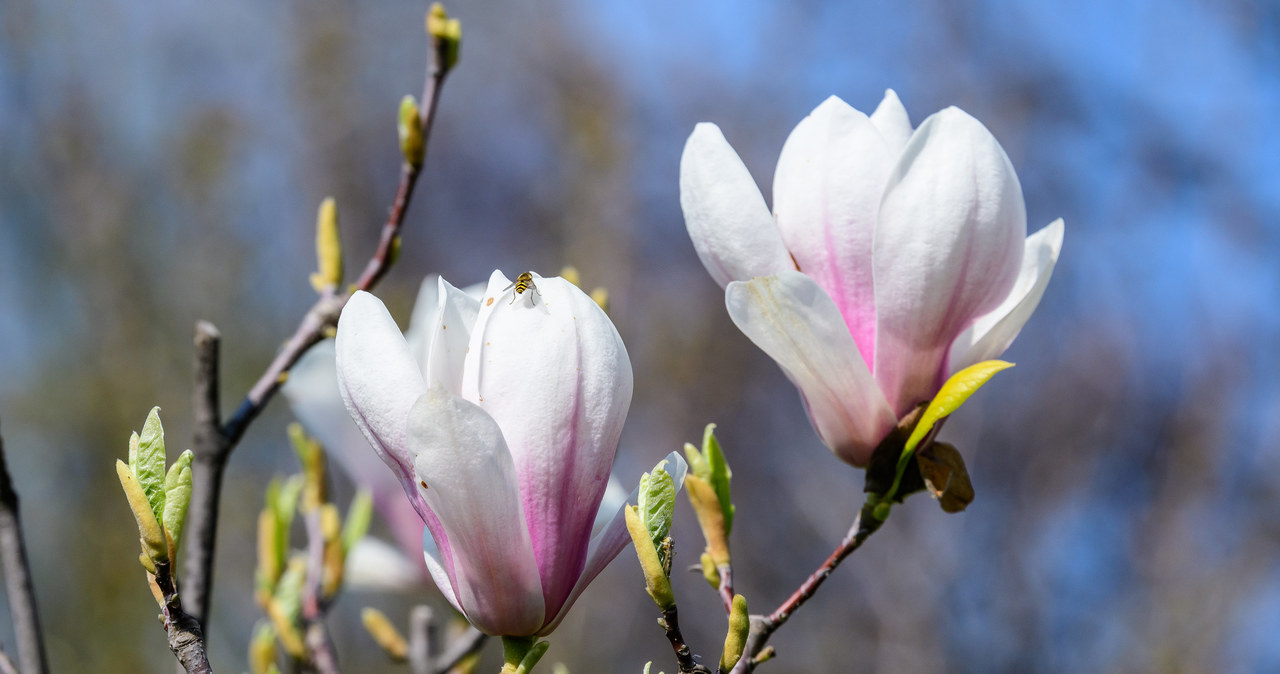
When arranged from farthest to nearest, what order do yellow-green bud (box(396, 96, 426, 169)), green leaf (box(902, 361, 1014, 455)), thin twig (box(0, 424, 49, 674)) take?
yellow-green bud (box(396, 96, 426, 169))
thin twig (box(0, 424, 49, 674))
green leaf (box(902, 361, 1014, 455))

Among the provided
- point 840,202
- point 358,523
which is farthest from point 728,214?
point 358,523

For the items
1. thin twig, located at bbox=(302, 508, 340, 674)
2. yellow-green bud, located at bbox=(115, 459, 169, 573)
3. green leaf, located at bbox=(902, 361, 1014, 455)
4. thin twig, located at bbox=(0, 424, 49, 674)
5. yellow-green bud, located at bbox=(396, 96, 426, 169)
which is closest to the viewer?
yellow-green bud, located at bbox=(115, 459, 169, 573)

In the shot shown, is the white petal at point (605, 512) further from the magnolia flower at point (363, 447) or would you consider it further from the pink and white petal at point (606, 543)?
the magnolia flower at point (363, 447)

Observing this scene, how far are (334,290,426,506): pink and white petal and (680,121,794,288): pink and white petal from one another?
0.21m

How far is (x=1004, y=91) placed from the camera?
367 cm

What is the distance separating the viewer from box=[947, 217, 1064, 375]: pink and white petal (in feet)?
1.94

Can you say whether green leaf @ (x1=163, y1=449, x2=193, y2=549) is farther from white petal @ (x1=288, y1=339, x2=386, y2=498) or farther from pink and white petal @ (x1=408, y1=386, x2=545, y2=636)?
white petal @ (x1=288, y1=339, x2=386, y2=498)

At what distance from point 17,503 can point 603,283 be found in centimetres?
346

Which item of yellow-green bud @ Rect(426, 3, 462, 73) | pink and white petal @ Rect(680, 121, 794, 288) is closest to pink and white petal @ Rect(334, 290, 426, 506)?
pink and white petal @ Rect(680, 121, 794, 288)

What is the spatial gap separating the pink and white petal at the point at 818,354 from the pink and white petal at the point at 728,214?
0.14ft

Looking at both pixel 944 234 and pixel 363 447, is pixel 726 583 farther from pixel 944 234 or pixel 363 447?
pixel 363 447

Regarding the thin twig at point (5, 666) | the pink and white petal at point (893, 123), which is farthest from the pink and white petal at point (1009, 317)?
the thin twig at point (5, 666)

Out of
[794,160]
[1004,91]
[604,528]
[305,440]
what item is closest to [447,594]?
[604,528]

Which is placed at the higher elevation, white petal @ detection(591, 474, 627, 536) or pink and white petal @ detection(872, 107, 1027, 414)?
pink and white petal @ detection(872, 107, 1027, 414)
